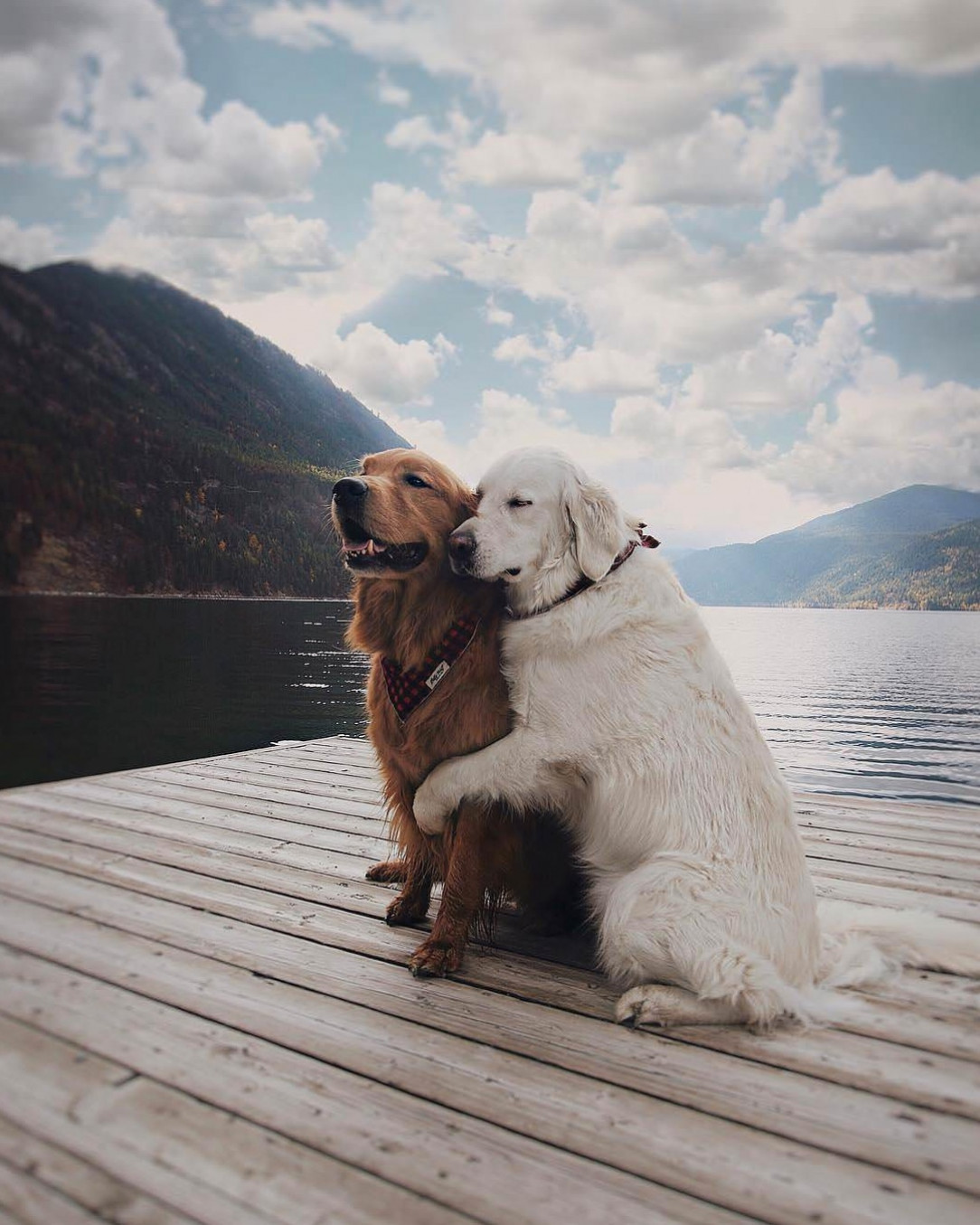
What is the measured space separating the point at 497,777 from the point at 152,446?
113573 millimetres

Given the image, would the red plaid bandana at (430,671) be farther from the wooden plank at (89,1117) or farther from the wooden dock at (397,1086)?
the wooden plank at (89,1117)

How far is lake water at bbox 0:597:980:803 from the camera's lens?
43.9 feet

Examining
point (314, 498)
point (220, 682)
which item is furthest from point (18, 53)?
point (220, 682)

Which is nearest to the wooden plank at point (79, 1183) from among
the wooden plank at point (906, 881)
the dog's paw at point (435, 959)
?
the dog's paw at point (435, 959)

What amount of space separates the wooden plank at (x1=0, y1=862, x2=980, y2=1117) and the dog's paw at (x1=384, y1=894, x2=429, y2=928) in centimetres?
5

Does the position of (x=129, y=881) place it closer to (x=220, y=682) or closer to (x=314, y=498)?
(x=220, y=682)

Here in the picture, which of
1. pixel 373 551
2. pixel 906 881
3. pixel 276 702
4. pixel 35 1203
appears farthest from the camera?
pixel 276 702

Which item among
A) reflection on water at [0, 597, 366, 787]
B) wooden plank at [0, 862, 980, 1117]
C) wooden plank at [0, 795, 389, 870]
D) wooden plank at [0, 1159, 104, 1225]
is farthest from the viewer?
reflection on water at [0, 597, 366, 787]

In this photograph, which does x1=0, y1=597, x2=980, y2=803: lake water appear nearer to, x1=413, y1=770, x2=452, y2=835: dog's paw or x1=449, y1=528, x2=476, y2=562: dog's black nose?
x1=413, y1=770, x2=452, y2=835: dog's paw

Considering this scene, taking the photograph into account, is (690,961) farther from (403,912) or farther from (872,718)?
(872,718)

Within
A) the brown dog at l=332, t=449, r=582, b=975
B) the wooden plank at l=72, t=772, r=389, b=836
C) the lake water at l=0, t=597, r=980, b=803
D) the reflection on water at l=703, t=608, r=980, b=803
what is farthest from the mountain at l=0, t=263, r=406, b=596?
the brown dog at l=332, t=449, r=582, b=975

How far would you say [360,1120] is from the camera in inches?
62.0

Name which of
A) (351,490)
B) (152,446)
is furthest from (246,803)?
(152,446)

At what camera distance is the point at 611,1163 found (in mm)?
1461
